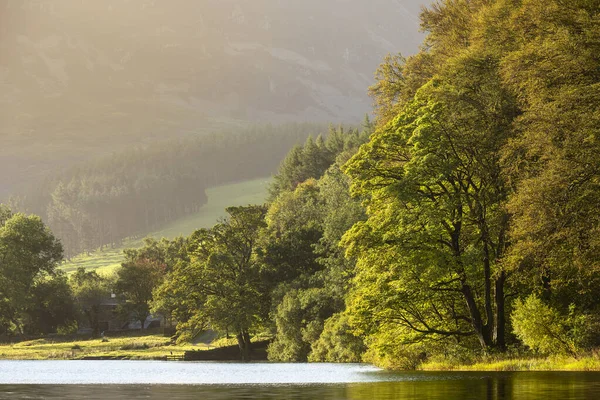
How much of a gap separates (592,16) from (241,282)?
6850cm

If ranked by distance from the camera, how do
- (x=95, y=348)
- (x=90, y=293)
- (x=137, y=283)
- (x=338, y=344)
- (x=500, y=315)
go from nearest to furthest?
(x=500, y=315) → (x=338, y=344) → (x=95, y=348) → (x=137, y=283) → (x=90, y=293)

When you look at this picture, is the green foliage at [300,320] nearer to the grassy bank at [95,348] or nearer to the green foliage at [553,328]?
the grassy bank at [95,348]

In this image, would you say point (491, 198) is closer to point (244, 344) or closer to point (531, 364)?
point (531, 364)

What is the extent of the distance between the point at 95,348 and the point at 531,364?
95.5m

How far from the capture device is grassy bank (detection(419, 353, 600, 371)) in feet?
144

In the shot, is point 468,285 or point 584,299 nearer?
point 584,299

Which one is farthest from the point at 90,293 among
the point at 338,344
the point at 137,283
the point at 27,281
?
the point at 338,344

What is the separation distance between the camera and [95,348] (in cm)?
13062

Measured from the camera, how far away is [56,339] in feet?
487

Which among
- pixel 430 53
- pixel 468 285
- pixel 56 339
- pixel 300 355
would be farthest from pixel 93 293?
pixel 468 285

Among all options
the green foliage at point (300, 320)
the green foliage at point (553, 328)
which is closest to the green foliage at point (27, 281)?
the green foliage at point (300, 320)

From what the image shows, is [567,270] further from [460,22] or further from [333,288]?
[333,288]

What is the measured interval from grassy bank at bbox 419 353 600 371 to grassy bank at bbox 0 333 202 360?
208ft

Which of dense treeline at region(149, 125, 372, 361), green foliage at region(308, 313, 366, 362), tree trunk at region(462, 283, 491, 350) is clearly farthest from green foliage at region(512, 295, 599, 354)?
dense treeline at region(149, 125, 372, 361)
